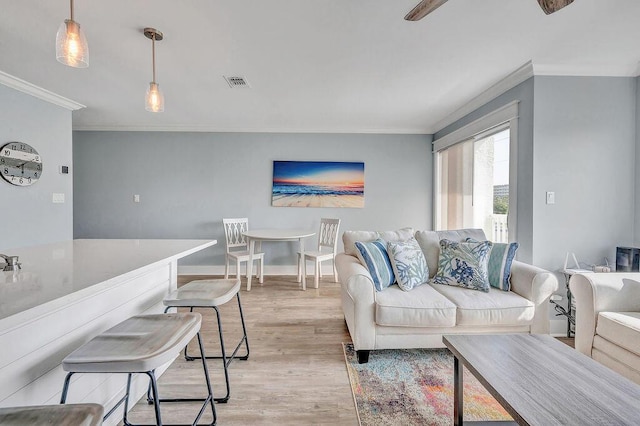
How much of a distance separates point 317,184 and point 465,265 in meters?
2.65

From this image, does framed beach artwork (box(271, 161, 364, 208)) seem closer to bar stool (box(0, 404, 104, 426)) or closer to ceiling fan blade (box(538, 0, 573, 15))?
ceiling fan blade (box(538, 0, 573, 15))

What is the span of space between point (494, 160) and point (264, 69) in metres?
2.59

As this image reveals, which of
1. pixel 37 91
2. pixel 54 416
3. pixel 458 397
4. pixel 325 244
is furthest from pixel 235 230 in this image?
pixel 54 416

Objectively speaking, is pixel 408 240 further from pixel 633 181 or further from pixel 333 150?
pixel 333 150

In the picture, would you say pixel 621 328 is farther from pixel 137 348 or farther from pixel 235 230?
pixel 235 230

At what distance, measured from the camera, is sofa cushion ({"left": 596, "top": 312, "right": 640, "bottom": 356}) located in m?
1.54

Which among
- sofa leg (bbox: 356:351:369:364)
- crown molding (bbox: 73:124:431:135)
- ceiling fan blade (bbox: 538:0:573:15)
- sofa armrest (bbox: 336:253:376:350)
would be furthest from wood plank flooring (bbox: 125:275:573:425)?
crown molding (bbox: 73:124:431:135)

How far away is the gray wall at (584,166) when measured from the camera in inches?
98.5

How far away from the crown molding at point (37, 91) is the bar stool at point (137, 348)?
10.5 feet

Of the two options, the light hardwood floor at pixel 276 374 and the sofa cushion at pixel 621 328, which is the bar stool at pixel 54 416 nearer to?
the light hardwood floor at pixel 276 374

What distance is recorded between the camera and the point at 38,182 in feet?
10.4

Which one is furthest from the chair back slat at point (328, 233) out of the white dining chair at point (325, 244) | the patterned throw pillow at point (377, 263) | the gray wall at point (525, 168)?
the gray wall at point (525, 168)

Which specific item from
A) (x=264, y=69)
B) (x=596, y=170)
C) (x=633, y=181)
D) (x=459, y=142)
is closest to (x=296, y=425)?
(x=264, y=69)

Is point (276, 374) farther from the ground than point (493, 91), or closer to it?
closer to it
